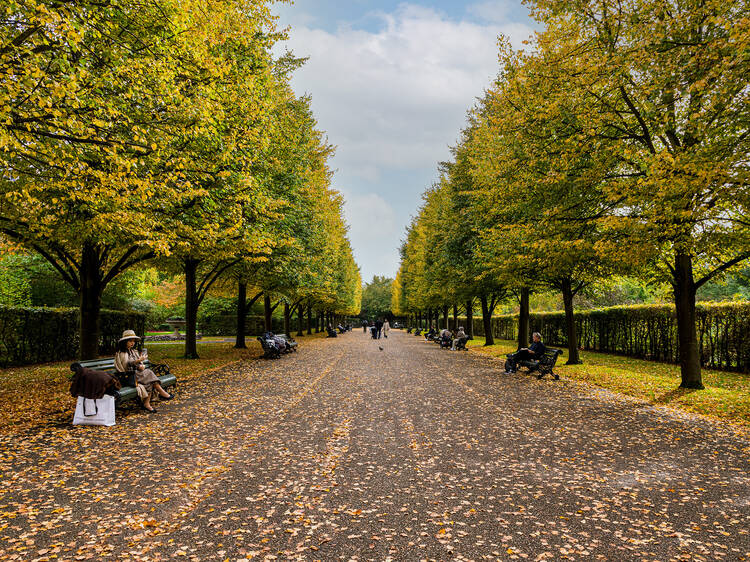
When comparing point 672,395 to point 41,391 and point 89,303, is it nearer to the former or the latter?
point 41,391

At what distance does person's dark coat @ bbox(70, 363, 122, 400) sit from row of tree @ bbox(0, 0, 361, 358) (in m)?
2.82

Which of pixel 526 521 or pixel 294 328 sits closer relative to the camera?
pixel 526 521

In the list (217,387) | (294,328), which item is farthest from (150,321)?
(217,387)

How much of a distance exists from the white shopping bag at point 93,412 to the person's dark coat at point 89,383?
14 cm

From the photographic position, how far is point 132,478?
16.5ft

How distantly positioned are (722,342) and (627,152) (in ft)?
31.0

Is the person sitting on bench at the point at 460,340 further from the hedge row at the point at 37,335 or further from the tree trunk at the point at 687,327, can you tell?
the hedge row at the point at 37,335

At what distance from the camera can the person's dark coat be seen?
717 centimetres

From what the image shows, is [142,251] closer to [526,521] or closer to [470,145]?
[526,521]

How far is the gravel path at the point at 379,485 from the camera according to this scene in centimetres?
358

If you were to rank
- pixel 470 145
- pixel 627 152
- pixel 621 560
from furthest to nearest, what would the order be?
pixel 470 145 < pixel 627 152 < pixel 621 560

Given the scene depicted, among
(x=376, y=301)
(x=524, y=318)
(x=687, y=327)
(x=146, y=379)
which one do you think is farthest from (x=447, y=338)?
(x=376, y=301)

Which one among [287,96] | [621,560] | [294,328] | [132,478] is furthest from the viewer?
[294,328]

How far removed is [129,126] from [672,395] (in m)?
14.3
